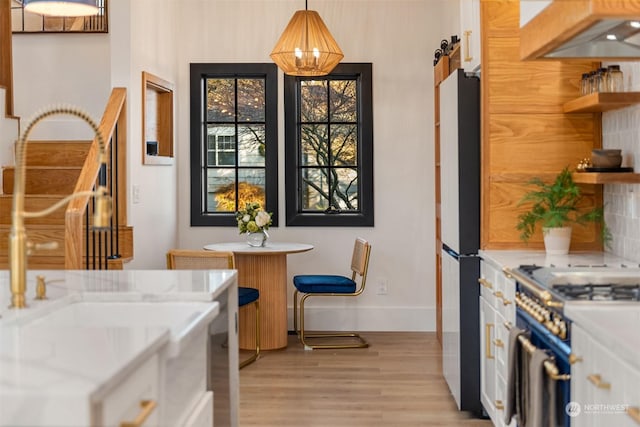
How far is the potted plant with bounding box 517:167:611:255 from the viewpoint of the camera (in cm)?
393

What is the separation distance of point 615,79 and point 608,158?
1.18 feet

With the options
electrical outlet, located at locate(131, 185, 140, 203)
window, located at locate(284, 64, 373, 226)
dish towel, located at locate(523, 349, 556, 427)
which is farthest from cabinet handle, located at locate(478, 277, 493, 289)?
window, located at locate(284, 64, 373, 226)

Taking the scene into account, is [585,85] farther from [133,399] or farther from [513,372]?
[133,399]

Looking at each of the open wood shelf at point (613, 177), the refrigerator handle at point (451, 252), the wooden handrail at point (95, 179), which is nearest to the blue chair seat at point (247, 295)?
the wooden handrail at point (95, 179)

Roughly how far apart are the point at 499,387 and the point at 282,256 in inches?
104

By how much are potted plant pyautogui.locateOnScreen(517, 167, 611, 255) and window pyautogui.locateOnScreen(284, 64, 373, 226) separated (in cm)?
278

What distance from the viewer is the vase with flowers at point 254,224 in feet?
19.6

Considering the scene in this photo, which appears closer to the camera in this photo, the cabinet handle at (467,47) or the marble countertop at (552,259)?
the marble countertop at (552,259)

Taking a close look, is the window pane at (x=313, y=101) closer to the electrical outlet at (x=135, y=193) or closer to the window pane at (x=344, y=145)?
the window pane at (x=344, y=145)

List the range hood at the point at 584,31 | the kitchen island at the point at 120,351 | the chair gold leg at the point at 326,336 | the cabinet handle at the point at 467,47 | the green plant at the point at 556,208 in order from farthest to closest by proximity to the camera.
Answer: the chair gold leg at the point at 326,336 → the cabinet handle at the point at 467,47 → the green plant at the point at 556,208 → the range hood at the point at 584,31 → the kitchen island at the point at 120,351

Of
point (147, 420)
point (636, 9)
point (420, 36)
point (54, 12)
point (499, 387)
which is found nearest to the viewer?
point (147, 420)

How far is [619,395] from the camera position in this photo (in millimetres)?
2002

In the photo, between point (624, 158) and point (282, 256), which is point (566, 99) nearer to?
point (624, 158)

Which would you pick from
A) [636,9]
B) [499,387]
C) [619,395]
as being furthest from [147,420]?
[499,387]
